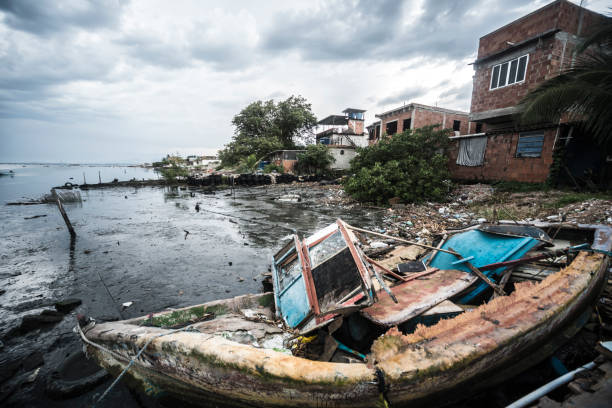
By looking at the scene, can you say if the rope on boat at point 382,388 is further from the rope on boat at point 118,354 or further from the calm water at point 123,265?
the calm water at point 123,265

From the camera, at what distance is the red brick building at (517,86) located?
9.69m

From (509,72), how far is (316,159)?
51.6ft

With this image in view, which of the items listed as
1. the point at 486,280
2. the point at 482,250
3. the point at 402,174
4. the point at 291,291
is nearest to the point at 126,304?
the point at 291,291

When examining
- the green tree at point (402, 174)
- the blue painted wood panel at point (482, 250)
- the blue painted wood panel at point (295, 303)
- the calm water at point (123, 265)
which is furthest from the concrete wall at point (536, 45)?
A: the blue painted wood panel at point (295, 303)

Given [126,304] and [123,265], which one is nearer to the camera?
[126,304]

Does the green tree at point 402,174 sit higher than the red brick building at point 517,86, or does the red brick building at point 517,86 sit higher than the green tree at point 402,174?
the red brick building at point 517,86

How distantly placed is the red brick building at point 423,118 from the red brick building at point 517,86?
16.5ft

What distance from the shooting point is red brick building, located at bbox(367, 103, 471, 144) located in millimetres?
17625

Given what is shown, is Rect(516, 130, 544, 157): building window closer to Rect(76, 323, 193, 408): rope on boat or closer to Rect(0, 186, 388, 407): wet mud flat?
Rect(0, 186, 388, 407): wet mud flat

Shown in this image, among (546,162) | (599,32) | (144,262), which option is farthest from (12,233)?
(546,162)

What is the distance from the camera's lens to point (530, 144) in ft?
33.6

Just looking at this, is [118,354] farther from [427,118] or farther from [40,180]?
[40,180]

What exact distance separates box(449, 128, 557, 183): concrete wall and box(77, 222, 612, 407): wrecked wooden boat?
31.9 ft

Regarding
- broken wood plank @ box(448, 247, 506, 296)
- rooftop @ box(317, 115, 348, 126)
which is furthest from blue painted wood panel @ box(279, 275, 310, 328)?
rooftop @ box(317, 115, 348, 126)
